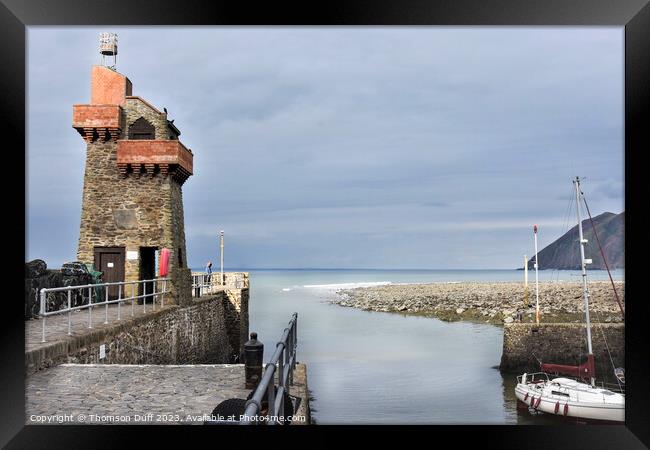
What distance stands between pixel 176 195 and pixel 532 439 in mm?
13120

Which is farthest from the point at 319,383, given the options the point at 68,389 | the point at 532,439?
the point at 532,439

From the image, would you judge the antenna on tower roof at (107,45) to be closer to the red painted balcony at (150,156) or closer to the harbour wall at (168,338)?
the red painted balcony at (150,156)

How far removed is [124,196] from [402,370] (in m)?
15.5

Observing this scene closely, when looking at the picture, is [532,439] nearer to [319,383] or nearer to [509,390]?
[509,390]

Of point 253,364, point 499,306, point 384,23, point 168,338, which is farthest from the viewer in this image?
point 499,306

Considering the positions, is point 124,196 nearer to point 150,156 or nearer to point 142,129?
point 150,156

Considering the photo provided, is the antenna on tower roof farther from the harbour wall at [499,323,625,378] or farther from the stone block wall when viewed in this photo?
the harbour wall at [499,323,625,378]

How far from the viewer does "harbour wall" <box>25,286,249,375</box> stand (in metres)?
7.86

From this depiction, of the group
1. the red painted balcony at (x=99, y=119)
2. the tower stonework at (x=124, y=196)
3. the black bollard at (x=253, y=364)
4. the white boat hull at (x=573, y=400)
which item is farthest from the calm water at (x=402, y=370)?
the red painted balcony at (x=99, y=119)

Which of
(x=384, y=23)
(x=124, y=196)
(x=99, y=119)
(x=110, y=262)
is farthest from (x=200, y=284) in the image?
(x=384, y=23)

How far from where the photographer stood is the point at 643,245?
5000mm

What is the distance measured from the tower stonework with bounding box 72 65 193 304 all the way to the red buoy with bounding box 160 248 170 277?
150 mm

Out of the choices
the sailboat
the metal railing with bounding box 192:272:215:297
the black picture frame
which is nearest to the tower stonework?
the metal railing with bounding box 192:272:215:297

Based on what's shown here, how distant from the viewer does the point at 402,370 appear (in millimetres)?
24578
